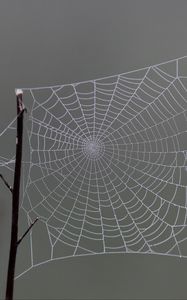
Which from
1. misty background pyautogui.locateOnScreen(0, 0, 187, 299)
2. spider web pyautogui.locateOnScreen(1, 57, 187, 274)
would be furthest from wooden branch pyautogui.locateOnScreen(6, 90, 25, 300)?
misty background pyautogui.locateOnScreen(0, 0, 187, 299)

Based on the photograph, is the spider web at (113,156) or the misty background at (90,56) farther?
the misty background at (90,56)

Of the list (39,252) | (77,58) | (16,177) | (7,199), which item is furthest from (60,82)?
(16,177)

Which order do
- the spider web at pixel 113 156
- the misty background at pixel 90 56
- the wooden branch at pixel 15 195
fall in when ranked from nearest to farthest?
the wooden branch at pixel 15 195
the spider web at pixel 113 156
the misty background at pixel 90 56

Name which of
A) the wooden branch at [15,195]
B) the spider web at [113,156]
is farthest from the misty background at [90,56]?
the wooden branch at [15,195]

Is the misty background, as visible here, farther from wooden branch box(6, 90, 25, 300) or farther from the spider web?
wooden branch box(6, 90, 25, 300)

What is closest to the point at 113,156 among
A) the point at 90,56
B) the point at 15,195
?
the point at 90,56

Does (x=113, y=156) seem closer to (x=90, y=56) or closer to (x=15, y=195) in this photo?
(x=90, y=56)

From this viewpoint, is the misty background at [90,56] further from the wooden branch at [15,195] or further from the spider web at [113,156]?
the wooden branch at [15,195]

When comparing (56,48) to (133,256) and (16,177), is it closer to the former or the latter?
(133,256)
